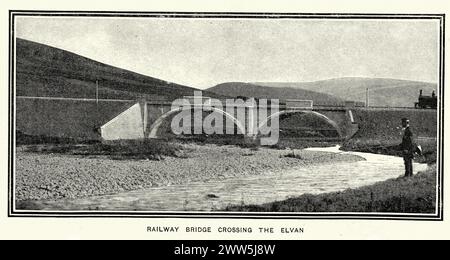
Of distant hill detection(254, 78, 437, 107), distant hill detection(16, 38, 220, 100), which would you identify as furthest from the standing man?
distant hill detection(16, 38, 220, 100)

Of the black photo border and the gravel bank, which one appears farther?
the gravel bank

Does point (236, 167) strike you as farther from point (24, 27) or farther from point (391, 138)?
point (24, 27)

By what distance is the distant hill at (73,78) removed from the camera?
9.34 meters

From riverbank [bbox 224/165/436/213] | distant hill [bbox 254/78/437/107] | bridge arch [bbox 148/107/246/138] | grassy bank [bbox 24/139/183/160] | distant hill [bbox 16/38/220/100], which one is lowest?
riverbank [bbox 224/165/436/213]

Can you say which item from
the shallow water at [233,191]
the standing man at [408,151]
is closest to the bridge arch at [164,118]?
the shallow water at [233,191]

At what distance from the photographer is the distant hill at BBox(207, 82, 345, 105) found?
11.0m

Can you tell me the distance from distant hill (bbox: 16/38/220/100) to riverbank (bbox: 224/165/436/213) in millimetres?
3609

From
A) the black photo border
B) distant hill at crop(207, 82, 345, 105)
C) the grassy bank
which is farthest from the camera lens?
distant hill at crop(207, 82, 345, 105)

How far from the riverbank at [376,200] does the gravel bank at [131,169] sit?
2566 millimetres

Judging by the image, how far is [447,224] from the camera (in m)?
7.20

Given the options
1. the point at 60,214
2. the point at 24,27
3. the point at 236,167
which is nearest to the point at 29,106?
the point at 24,27

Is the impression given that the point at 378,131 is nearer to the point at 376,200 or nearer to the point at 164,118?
the point at 164,118

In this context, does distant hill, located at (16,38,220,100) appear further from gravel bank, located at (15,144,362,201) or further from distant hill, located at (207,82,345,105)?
gravel bank, located at (15,144,362,201)

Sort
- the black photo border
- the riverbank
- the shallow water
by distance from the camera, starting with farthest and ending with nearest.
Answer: the shallow water → the riverbank → the black photo border
